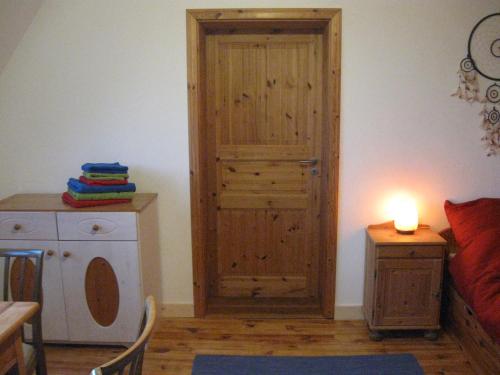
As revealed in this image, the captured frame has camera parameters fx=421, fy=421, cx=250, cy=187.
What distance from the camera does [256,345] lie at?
8.64 ft

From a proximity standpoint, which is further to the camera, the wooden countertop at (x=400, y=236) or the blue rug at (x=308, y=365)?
the wooden countertop at (x=400, y=236)

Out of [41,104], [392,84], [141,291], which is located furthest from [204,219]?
[392,84]

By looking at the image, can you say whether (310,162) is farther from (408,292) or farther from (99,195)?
(99,195)

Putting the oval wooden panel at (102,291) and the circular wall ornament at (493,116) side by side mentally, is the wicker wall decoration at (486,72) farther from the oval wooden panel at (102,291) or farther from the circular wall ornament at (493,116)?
the oval wooden panel at (102,291)

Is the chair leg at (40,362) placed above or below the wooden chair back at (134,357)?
below

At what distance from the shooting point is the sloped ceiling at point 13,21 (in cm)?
244

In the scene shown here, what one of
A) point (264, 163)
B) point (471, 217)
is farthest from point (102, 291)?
point (471, 217)

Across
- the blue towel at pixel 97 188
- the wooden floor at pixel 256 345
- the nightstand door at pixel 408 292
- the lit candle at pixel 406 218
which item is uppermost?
the blue towel at pixel 97 188

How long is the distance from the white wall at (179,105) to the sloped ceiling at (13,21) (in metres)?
0.04

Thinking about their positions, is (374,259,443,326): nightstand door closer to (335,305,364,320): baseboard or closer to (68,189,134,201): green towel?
(335,305,364,320): baseboard

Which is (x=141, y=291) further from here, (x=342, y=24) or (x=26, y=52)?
(x=342, y=24)

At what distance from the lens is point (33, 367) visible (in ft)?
5.62

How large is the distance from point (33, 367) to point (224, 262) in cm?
164

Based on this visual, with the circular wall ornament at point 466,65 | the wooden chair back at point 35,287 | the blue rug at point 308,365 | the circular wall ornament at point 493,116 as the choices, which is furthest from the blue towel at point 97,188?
the circular wall ornament at point 493,116
